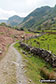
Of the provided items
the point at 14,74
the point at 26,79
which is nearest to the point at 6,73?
the point at 14,74

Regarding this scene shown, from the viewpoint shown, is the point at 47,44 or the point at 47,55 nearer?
the point at 47,55

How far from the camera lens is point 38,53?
3212cm

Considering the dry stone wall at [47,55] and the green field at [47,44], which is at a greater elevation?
the green field at [47,44]

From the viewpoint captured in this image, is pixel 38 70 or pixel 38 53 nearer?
pixel 38 70

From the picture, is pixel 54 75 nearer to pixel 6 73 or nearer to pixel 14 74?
pixel 14 74

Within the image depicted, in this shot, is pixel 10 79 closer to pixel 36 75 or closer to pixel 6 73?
pixel 6 73

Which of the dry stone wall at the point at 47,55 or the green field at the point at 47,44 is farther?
the green field at the point at 47,44

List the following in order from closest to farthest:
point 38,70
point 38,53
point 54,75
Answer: point 54,75 < point 38,70 < point 38,53

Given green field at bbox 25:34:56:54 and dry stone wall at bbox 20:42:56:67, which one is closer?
dry stone wall at bbox 20:42:56:67

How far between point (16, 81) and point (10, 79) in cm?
127

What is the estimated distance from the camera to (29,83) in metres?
16.8

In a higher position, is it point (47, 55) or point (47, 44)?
point (47, 44)

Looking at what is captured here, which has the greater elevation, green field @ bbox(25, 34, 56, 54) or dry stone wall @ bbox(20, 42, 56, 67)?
green field @ bbox(25, 34, 56, 54)

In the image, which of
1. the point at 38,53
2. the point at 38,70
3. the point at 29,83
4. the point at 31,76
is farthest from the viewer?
the point at 38,53
